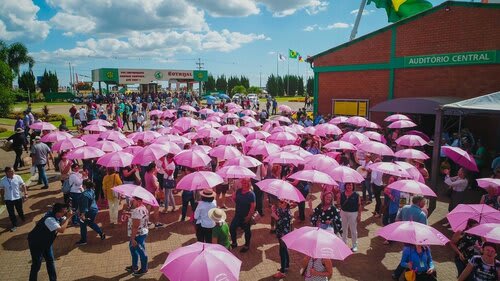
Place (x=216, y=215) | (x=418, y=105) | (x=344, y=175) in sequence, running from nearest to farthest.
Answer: (x=216, y=215) < (x=344, y=175) < (x=418, y=105)

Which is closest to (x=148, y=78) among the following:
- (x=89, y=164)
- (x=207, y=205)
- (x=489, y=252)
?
(x=89, y=164)

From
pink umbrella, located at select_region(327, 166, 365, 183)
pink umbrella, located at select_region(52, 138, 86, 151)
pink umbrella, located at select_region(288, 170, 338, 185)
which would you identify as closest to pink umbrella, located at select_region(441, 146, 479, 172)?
pink umbrella, located at select_region(327, 166, 365, 183)

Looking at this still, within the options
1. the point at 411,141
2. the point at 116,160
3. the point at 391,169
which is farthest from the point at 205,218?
the point at 411,141

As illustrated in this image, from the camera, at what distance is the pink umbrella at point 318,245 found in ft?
15.0

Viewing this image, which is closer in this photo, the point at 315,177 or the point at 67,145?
the point at 315,177

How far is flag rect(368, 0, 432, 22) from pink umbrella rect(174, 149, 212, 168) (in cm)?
2240

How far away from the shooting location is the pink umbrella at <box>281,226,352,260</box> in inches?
180

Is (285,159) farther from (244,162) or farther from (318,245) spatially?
(318,245)

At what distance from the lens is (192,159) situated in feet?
30.1

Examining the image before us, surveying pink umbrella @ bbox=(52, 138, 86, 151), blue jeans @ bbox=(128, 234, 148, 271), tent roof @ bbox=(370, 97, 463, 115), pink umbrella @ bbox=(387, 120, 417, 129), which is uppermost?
tent roof @ bbox=(370, 97, 463, 115)

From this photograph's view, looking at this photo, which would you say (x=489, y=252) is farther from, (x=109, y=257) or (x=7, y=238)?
(x=7, y=238)

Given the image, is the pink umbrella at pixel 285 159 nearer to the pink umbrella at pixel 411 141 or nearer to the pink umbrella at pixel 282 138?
the pink umbrella at pixel 282 138

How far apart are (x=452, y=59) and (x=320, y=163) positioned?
1250 cm

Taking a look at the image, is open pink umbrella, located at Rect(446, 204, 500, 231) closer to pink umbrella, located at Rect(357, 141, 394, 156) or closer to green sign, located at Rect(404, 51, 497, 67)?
pink umbrella, located at Rect(357, 141, 394, 156)
